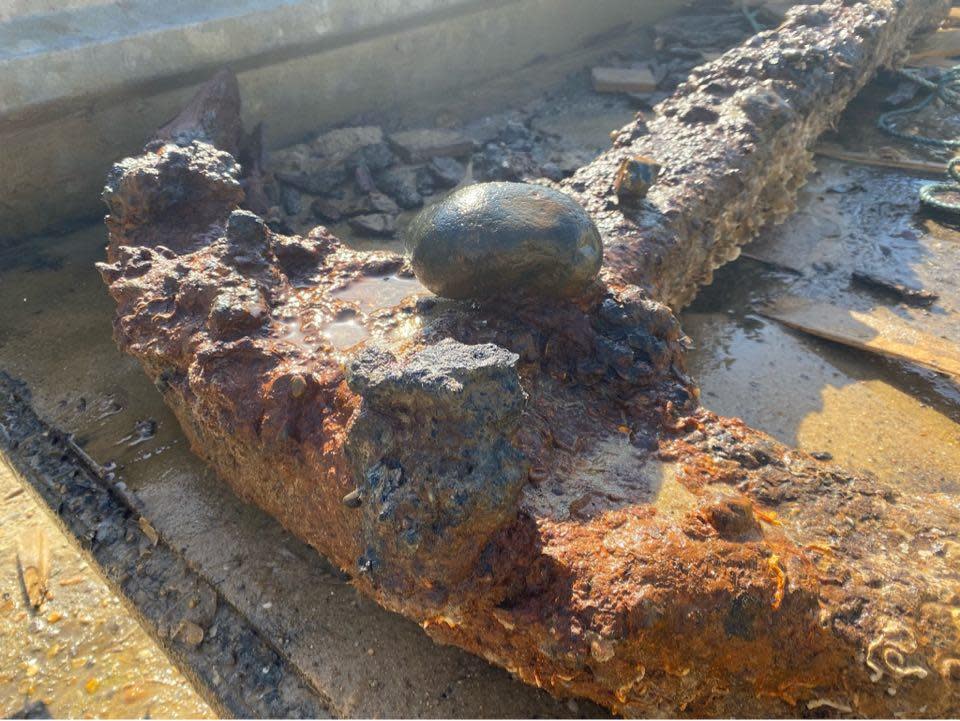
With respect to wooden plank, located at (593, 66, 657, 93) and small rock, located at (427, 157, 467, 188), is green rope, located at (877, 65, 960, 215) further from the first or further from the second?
small rock, located at (427, 157, 467, 188)

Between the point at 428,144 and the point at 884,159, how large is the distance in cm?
372

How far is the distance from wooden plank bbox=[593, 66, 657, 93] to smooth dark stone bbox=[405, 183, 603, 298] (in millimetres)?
4901

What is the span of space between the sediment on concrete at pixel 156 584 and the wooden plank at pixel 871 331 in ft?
10.6

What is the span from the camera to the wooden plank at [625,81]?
22.8 ft

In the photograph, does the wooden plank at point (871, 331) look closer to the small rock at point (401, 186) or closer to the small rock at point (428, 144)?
the small rock at point (401, 186)

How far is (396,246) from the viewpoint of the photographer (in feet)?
16.5

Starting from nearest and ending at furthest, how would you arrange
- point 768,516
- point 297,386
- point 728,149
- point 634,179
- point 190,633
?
point 768,516, point 297,386, point 190,633, point 634,179, point 728,149

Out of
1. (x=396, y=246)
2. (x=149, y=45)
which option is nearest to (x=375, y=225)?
(x=396, y=246)

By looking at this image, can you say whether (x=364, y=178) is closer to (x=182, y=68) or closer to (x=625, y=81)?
(x=182, y=68)

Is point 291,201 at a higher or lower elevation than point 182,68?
lower

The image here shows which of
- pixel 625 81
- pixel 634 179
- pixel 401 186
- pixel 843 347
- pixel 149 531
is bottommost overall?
pixel 843 347

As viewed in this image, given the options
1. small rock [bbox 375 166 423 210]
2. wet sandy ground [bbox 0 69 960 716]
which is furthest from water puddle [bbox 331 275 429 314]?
small rock [bbox 375 166 423 210]

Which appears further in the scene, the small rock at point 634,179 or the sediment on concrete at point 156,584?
the small rock at point 634,179

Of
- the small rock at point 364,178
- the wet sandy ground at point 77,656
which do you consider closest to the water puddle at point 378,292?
the wet sandy ground at point 77,656
